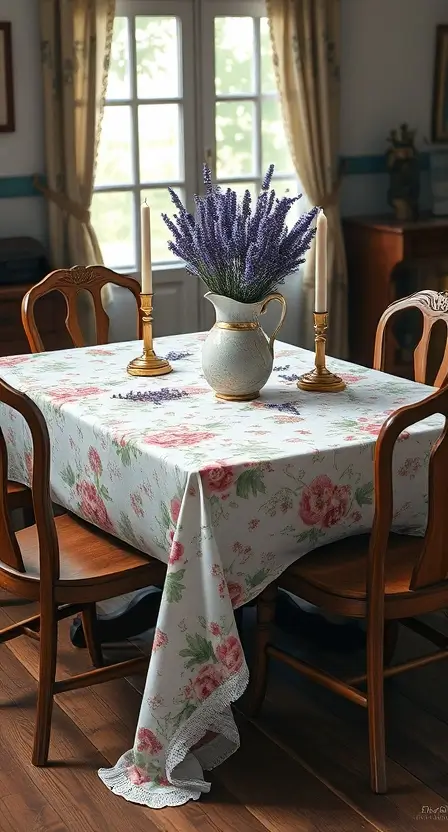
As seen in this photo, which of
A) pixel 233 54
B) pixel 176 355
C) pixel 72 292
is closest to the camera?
pixel 176 355

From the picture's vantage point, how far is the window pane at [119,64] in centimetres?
467

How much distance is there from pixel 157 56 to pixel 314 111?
77cm

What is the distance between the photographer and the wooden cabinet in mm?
4223

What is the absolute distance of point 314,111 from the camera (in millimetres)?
5070

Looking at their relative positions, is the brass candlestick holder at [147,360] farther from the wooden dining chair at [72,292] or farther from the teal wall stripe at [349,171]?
the teal wall stripe at [349,171]

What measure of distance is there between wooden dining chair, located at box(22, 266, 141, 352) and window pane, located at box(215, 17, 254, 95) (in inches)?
76.6

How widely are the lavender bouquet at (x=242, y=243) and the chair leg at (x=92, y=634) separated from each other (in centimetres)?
87

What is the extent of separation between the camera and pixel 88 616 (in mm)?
2727

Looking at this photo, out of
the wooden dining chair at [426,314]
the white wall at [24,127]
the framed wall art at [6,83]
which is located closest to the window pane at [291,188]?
the white wall at [24,127]

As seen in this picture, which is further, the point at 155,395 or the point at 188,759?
the point at 155,395

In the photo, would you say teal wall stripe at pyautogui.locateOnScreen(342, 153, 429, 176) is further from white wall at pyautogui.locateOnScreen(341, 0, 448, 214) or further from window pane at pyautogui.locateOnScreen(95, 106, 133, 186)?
window pane at pyautogui.locateOnScreen(95, 106, 133, 186)

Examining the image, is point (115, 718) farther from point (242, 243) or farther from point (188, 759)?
point (242, 243)

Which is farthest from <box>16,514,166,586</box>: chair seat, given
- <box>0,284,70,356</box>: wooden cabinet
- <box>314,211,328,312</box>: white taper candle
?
<box>0,284,70,356</box>: wooden cabinet

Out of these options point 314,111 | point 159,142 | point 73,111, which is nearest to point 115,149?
point 159,142
